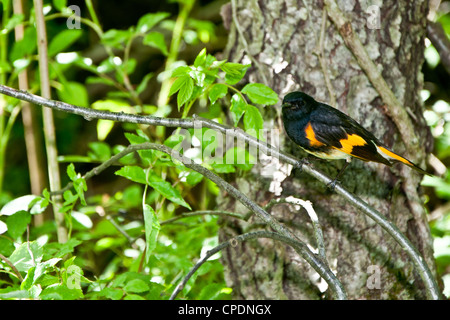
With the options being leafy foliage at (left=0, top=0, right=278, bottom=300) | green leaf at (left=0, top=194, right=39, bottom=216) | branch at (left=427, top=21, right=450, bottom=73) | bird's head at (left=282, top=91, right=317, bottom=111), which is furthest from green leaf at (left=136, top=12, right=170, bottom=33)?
branch at (left=427, top=21, right=450, bottom=73)

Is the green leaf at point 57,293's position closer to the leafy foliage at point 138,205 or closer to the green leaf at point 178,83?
the leafy foliage at point 138,205

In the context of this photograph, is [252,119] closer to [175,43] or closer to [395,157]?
[395,157]

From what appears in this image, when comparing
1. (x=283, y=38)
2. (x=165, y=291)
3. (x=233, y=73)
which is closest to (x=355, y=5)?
(x=283, y=38)

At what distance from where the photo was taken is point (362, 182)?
208 centimetres

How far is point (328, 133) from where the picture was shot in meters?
2.06

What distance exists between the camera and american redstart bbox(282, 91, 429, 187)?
1.90 m

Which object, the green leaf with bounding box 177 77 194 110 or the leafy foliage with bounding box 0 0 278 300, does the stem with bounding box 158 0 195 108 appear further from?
the green leaf with bounding box 177 77 194 110

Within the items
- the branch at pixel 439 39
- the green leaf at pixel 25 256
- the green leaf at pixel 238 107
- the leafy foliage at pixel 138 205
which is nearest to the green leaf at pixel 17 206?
the leafy foliage at pixel 138 205

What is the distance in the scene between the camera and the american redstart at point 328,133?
A: 74.9 inches

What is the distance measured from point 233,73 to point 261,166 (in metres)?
0.59

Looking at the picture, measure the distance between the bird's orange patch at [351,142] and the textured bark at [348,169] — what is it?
0.12 meters

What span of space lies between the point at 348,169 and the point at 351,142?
19 centimetres

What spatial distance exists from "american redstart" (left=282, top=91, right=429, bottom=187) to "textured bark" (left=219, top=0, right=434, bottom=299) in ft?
0.32
